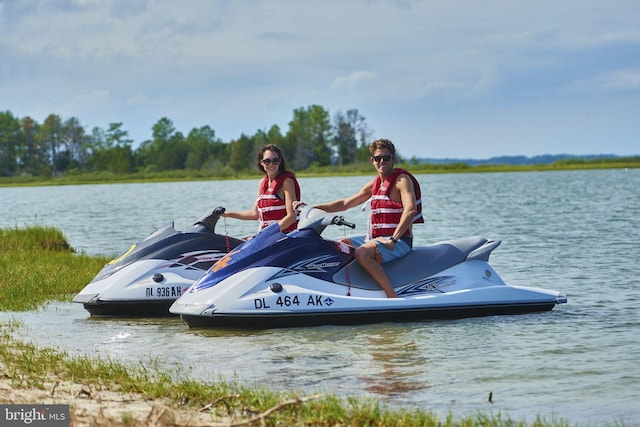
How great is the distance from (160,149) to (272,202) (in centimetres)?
12883

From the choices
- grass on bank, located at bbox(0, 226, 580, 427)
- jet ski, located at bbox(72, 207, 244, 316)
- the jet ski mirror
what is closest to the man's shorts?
jet ski, located at bbox(72, 207, 244, 316)

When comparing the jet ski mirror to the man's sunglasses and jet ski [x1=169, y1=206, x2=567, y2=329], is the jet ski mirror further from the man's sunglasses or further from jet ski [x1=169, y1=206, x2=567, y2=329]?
jet ski [x1=169, y1=206, x2=567, y2=329]

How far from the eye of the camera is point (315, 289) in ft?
33.6

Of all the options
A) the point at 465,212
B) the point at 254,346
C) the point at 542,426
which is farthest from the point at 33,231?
the point at 465,212

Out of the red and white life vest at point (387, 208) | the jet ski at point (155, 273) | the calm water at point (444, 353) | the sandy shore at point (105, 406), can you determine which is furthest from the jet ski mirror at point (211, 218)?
the sandy shore at point (105, 406)

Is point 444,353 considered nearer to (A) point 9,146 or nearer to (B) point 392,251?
(B) point 392,251

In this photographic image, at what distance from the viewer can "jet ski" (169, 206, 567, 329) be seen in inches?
395

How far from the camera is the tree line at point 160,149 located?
126 m

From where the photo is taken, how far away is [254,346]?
9430mm

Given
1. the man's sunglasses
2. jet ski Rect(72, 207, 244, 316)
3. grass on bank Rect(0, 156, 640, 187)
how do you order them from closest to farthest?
the man's sunglasses < jet ski Rect(72, 207, 244, 316) < grass on bank Rect(0, 156, 640, 187)

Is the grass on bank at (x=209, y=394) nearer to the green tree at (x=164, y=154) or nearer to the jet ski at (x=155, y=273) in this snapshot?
the jet ski at (x=155, y=273)

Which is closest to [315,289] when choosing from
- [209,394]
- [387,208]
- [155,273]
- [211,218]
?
[387,208]

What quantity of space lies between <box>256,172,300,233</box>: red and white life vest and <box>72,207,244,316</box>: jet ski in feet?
1.94

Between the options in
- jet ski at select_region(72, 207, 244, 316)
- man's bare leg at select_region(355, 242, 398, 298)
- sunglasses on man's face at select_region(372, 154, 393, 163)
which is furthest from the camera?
jet ski at select_region(72, 207, 244, 316)
